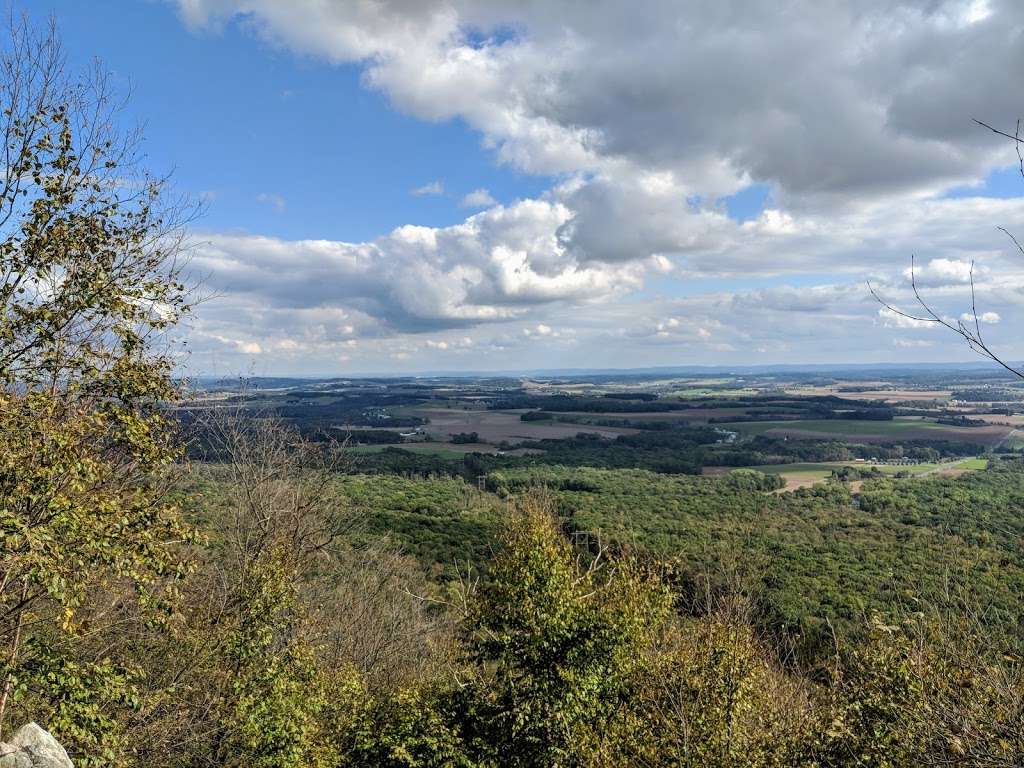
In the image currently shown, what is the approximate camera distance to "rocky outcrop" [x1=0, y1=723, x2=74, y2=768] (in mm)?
8805

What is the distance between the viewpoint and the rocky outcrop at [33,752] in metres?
8.80

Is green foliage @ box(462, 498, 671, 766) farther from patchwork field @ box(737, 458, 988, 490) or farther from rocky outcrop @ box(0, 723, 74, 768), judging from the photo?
patchwork field @ box(737, 458, 988, 490)

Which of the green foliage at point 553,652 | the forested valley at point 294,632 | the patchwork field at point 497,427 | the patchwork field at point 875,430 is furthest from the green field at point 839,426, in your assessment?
the green foliage at point 553,652

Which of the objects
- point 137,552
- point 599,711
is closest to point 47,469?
point 137,552

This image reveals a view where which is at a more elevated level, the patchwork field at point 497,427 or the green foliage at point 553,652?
the green foliage at point 553,652

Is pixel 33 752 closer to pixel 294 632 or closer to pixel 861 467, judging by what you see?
pixel 294 632

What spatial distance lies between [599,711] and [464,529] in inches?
1694

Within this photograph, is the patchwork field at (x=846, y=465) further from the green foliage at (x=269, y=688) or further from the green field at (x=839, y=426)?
the green foliage at (x=269, y=688)

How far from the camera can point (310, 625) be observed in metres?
18.1

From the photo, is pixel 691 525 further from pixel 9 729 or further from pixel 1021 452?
pixel 1021 452

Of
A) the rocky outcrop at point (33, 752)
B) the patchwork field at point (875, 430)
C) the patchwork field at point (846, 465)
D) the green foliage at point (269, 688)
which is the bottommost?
the patchwork field at point (846, 465)

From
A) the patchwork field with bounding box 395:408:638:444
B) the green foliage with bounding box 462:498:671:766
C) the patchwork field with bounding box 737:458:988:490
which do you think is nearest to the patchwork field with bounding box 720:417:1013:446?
the patchwork field with bounding box 737:458:988:490

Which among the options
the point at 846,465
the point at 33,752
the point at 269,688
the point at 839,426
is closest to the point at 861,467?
the point at 846,465

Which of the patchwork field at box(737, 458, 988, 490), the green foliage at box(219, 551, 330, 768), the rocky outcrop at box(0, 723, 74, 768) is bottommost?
the patchwork field at box(737, 458, 988, 490)
